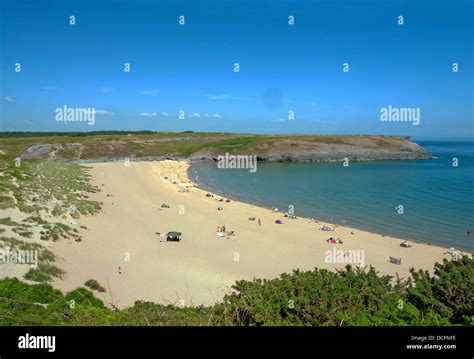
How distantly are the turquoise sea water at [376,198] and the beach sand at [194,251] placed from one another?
4.08m

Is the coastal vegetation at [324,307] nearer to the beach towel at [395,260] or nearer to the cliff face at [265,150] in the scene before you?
the beach towel at [395,260]

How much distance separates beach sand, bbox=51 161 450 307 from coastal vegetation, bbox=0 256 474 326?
3.35m

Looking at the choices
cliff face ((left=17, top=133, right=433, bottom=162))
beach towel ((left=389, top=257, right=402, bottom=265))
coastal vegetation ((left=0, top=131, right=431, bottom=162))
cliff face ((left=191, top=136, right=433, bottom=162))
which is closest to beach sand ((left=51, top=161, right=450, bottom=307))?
beach towel ((left=389, top=257, right=402, bottom=265))

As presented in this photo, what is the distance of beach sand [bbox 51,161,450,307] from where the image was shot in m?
16.3

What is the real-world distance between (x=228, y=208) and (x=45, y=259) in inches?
874

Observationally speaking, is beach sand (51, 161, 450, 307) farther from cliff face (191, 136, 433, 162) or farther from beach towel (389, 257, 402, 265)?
cliff face (191, 136, 433, 162)

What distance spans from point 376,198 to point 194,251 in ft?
97.7

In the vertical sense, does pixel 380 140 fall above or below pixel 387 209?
above

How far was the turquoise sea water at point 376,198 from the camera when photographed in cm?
3066

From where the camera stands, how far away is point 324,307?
6.50 meters

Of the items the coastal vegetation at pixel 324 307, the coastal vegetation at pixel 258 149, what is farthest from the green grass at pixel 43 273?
the coastal vegetation at pixel 258 149
